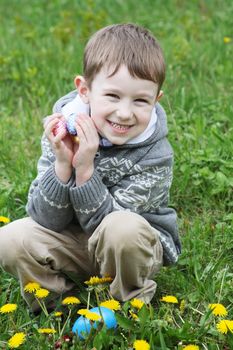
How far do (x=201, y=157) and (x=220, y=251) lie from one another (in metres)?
0.64

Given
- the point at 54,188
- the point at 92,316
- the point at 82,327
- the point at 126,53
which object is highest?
the point at 126,53

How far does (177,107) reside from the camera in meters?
4.16

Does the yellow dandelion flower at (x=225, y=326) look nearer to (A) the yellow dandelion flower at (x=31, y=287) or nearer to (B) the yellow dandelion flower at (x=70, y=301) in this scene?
(B) the yellow dandelion flower at (x=70, y=301)

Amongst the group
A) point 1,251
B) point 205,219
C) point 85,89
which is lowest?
point 205,219

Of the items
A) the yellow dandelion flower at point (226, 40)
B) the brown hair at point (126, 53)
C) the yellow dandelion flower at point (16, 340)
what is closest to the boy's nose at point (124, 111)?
the brown hair at point (126, 53)

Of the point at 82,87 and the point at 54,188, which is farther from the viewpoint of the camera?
the point at 82,87

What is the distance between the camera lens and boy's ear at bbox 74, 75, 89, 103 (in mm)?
2781

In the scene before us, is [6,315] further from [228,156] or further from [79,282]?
[228,156]

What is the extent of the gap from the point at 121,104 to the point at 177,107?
154cm

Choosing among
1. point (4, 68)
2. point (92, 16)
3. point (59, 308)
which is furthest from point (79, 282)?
point (92, 16)

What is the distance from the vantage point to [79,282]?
9.59 feet

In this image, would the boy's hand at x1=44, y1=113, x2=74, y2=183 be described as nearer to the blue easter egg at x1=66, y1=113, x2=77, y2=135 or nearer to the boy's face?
the blue easter egg at x1=66, y1=113, x2=77, y2=135

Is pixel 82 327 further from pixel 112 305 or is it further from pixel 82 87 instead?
pixel 82 87

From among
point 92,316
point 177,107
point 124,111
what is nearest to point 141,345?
point 92,316
